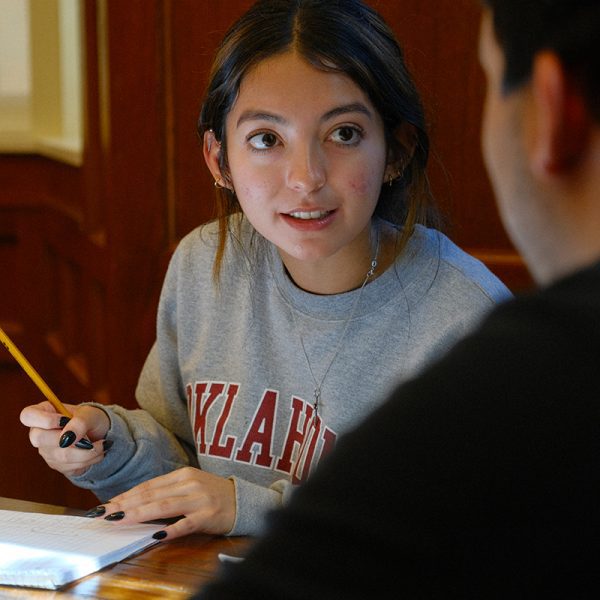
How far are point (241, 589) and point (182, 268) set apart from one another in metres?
1.24

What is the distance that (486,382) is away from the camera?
53cm

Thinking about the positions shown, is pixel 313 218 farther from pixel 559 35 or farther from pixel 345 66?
pixel 559 35

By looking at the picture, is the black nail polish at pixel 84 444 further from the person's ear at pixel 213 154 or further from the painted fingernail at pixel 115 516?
the person's ear at pixel 213 154

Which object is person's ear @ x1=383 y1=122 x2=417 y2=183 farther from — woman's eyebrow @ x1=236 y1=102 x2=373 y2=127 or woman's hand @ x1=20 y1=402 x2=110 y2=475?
woman's hand @ x1=20 y1=402 x2=110 y2=475

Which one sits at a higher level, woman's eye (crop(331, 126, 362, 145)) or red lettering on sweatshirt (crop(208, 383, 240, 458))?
woman's eye (crop(331, 126, 362, 145))

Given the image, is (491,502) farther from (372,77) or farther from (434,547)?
(372,77)

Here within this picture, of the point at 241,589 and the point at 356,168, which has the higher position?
the point at 356,168

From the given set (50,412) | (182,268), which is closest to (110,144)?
(182,268)

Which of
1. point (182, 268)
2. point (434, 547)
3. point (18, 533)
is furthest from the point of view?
point (182, 268)

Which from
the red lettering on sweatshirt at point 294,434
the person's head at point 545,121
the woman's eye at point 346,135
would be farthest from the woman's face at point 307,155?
the person's head at point 545,121

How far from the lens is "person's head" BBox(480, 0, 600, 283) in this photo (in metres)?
0.55

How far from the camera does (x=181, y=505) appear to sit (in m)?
1.30

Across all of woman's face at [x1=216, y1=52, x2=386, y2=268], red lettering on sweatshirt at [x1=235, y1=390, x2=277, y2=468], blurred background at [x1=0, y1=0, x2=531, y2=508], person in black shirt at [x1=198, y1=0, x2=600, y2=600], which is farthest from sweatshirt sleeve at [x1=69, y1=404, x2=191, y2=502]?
person in black shirt at [x1=198, y1=0, x2=600, y2=600]

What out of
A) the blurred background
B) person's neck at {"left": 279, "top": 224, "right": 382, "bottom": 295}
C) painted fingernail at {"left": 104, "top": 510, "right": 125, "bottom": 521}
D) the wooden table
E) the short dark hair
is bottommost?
the wooden table
